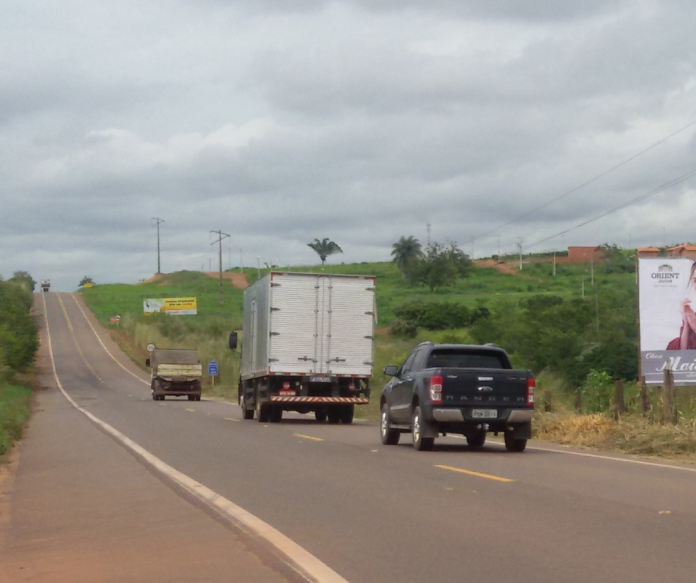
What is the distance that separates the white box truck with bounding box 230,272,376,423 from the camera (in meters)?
28.8

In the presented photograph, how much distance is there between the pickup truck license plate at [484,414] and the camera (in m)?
18.3

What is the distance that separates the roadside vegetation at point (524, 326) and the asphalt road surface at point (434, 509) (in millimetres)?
2342

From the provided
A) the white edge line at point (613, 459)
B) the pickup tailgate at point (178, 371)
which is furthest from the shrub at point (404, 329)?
the white edge line at point (613, 459)

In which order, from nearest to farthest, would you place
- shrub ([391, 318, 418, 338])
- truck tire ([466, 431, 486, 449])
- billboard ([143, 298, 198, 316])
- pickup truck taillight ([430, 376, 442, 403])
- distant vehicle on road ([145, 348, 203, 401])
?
pickup truck taillight ([430, 376, 442, 403]) < truck tire ([466, 431, 486, 449]) < distant vehicle on road ([145, 348, 203, 401]) < shrub ([391, 318, 418, 338]) < billboard ([143, 298, 198, 316])

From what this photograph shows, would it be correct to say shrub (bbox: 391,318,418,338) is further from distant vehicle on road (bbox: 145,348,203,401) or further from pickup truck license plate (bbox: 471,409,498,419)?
pickup truck license plate (bbox: 471,409,498,419)

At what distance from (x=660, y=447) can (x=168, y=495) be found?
32.7ft

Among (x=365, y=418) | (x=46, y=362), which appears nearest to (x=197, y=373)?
(x=365, y=418)

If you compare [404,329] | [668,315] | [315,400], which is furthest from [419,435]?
[404,329]

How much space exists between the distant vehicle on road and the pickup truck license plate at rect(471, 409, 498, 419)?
3782 centimetres

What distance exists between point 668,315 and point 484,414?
31.9 ft

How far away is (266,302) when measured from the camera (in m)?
29.0

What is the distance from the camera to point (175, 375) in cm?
5478

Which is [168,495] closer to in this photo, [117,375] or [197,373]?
[197,373]

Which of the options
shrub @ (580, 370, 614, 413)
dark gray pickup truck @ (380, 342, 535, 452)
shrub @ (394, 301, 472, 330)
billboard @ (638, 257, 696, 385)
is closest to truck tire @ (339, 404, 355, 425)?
shrub @ (580, 370, 614, 413)
